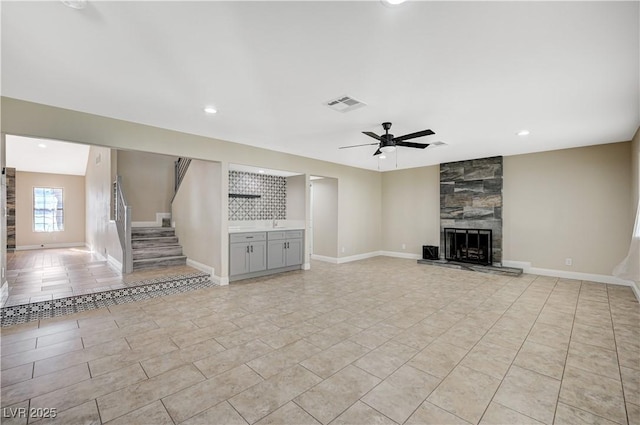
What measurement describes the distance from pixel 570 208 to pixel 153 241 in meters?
8.50

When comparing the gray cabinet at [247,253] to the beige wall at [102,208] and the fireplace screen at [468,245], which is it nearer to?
the beige wall at [102,208]

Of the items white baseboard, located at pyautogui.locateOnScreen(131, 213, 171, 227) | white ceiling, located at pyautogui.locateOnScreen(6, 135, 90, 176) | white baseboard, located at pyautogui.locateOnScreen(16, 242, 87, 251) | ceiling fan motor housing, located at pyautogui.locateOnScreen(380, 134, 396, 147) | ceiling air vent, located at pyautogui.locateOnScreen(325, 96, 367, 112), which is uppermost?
white ceiling, located at pyautogui.locateOnScreen(6, 135, 90, 176)

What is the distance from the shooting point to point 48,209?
9.24 meters

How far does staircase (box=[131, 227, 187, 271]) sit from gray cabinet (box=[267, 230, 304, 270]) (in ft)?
6.24

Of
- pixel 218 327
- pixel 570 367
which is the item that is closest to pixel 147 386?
pixel 218 327

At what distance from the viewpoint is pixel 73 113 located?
3.40m

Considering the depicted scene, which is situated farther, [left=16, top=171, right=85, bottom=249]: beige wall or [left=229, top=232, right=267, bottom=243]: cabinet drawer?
[left=16, top=171, right=85, bottom=249]: beige wall

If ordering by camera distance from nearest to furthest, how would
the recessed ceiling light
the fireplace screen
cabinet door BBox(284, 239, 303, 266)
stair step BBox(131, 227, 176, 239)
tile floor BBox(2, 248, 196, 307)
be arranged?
1. the recessed ceiling light
2. tile floor BBox(2, 248, 196, 307)
3. cabinet door BBox(284, 239, 303, 266)
4. stair step BBox(131, 227, 176, 239)
5. the fireplace screen

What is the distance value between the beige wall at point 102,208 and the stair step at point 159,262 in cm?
32

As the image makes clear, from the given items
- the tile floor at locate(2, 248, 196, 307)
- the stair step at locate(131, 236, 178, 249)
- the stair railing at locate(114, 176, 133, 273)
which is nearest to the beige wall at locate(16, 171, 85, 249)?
the tile floor at locate(2, 248, 196, 307)

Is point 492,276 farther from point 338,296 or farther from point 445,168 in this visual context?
point 338,296

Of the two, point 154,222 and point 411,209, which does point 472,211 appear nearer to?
point 411,209

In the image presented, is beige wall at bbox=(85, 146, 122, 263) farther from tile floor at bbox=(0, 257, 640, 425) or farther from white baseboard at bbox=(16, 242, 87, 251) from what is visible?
tile floor at bbox=(0, 257, 640, 425)

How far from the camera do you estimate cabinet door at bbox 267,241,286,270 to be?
566 centimetres
